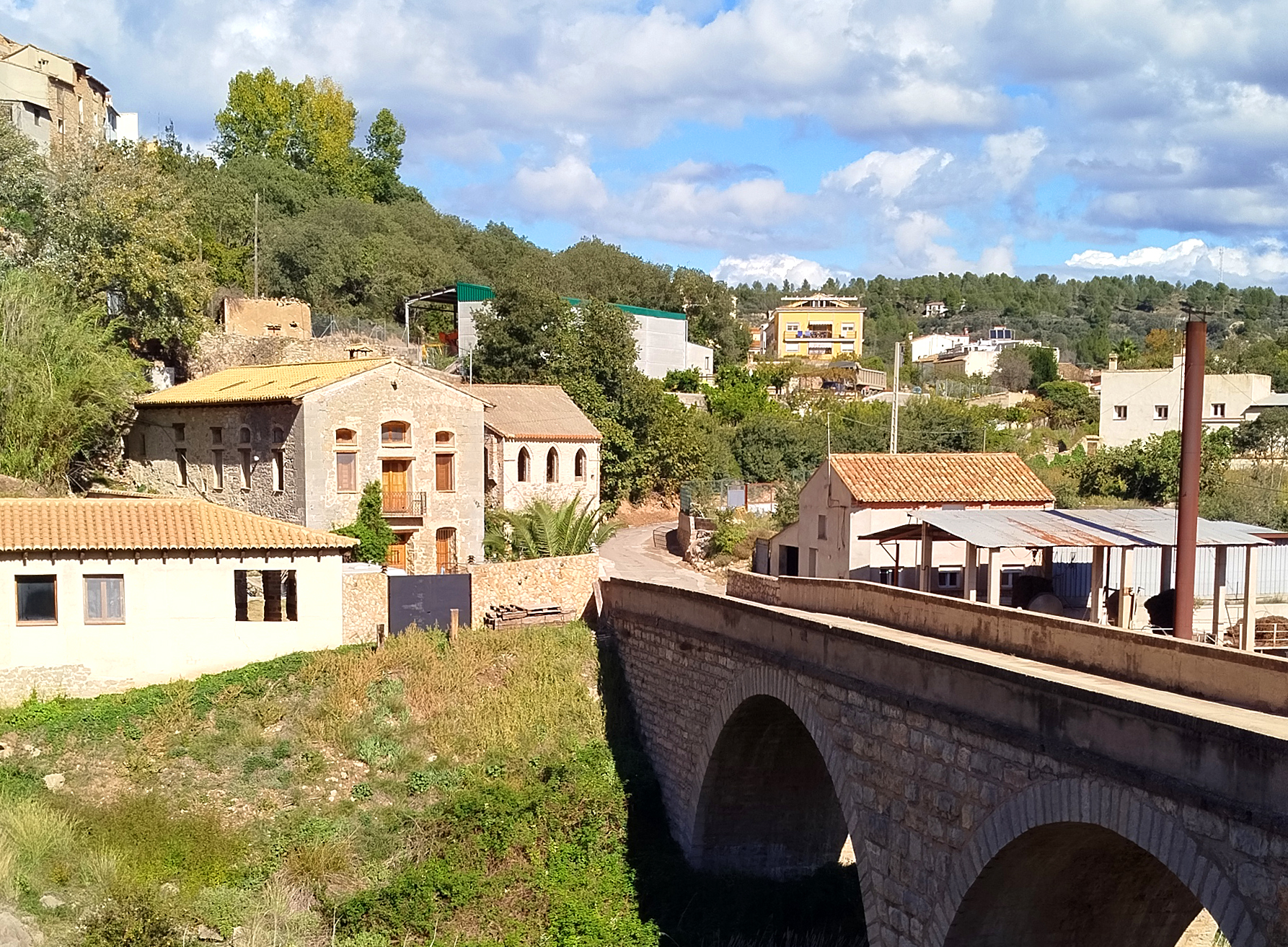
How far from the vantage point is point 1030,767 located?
9.54 m

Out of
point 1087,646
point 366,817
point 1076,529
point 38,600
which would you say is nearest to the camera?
point 1087,646

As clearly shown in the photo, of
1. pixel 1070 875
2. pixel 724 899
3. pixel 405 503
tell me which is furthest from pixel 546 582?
pixel 1070 875

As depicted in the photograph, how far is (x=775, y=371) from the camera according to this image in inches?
2518

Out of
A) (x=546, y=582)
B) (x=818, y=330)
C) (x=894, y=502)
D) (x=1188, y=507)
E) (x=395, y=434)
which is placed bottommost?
(x=546, y=582)

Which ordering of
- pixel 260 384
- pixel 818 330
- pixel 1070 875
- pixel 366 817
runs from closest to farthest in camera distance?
pixel 1070 875, pixel 366 817, pixel 260 384, pixel 818 330

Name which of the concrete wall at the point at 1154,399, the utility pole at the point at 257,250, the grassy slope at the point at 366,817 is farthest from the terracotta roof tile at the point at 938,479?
the utility pole at the point at 257,250

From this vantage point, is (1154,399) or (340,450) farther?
A: (1154,399)

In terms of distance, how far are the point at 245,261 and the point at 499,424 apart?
2029 cm

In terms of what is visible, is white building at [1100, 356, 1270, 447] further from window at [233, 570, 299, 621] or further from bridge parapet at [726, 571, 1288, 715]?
window at [233, 570, 299, 621]

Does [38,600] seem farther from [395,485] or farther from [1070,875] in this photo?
[1070,875]

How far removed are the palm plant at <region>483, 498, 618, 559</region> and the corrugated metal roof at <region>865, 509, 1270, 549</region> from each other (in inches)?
421

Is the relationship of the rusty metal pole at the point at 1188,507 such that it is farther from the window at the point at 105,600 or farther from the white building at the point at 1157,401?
the white building at the point at 1157,401

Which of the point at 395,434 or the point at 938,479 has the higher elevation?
the point at 395,434

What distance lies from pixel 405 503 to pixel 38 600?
9.67 meters
